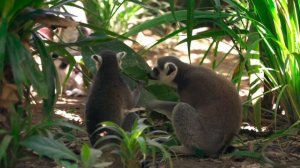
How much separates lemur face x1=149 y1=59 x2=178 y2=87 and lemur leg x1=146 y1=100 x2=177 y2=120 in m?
0.23

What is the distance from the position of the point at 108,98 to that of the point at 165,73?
88 cm

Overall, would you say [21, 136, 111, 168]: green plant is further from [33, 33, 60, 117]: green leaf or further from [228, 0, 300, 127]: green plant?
[228, 0, 300, 127]: green plant

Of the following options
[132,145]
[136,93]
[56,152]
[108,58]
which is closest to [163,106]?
[136,93]

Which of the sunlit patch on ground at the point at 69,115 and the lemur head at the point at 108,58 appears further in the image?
the sunlit patch on ground at the point at 69,115

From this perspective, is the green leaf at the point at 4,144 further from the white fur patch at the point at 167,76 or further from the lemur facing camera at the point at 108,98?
the white fur patch at the point at 167,76

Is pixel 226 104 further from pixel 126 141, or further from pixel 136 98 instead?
pixel 126 141

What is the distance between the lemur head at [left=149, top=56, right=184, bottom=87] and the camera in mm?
6047

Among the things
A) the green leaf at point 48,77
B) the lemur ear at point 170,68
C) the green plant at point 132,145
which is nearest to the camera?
the green plant at point 132,145

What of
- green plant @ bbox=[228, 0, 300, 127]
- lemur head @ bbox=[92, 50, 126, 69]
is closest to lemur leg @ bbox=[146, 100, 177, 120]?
lemur head @ bbox=[92, 50, 126, 69]

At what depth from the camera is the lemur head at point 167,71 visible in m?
6.05

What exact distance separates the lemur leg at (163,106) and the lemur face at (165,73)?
0.23 metres

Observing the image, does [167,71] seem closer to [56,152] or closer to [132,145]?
[132,145]

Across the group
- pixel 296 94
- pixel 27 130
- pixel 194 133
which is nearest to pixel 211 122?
pixel 194 133

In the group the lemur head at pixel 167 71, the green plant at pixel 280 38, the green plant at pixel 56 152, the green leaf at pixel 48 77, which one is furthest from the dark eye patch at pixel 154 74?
the green plant at pixel 56 152
